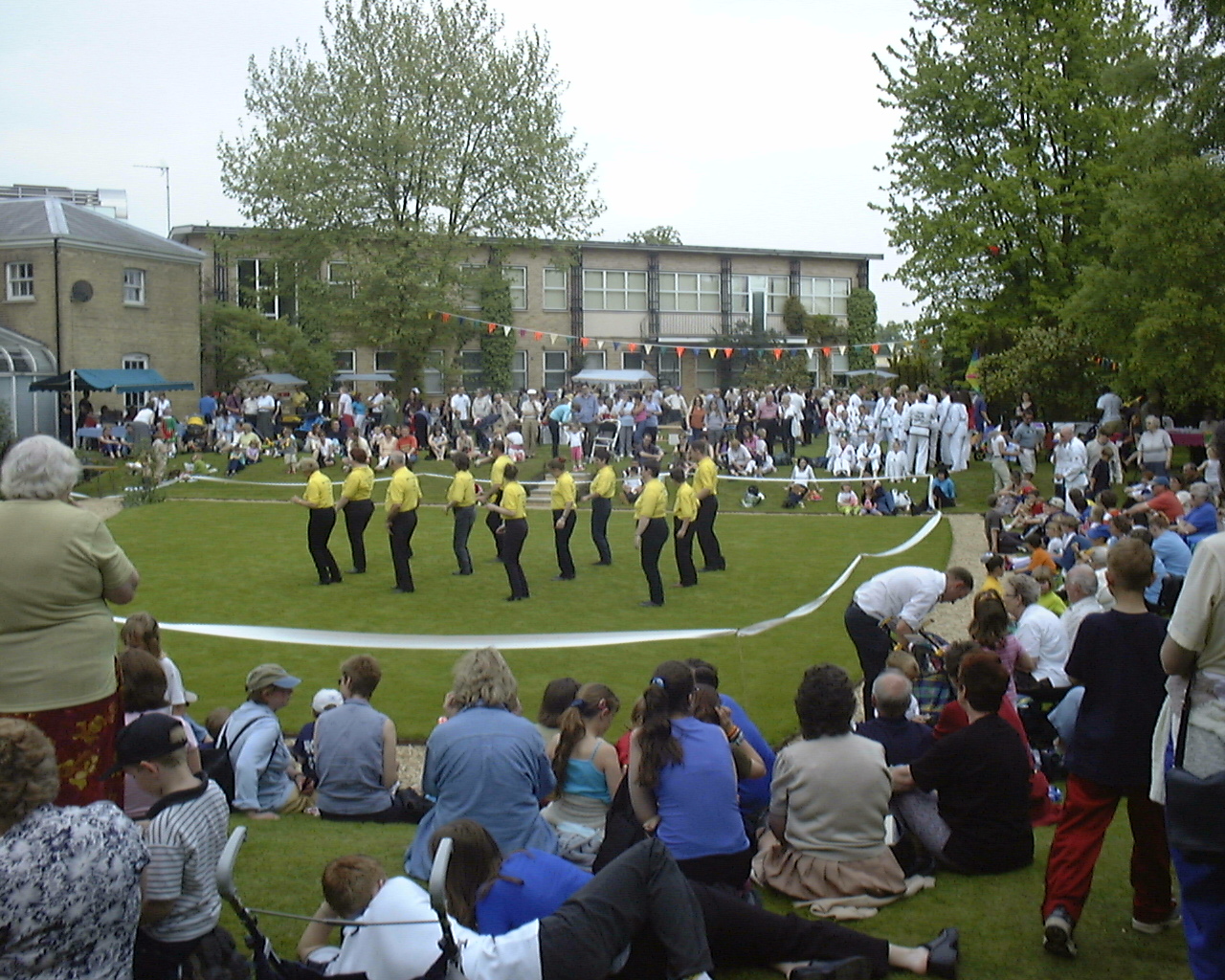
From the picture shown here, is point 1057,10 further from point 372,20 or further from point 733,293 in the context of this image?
point 733,293

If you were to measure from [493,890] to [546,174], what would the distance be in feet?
119

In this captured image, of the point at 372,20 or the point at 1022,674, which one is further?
the point at 372,20

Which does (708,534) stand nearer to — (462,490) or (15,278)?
(462,490)

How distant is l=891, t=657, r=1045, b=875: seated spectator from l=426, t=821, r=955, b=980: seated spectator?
1076 millimetres

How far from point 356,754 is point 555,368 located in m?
43.9

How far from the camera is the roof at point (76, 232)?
36.7 m

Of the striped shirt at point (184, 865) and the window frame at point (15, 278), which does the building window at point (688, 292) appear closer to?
the window frame at point (15, 278)

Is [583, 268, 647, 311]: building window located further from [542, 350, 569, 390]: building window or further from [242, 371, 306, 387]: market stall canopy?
[242, 371, 306, 387]: market stall canopy

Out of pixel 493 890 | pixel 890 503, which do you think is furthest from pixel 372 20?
pixel 493 890

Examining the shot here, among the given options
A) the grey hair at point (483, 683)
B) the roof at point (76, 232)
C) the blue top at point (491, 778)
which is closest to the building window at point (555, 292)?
the roof at point (76, 232)

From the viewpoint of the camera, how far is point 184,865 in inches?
173

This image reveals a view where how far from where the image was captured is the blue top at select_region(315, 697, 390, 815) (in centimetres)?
704

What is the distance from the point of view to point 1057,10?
3061 cm

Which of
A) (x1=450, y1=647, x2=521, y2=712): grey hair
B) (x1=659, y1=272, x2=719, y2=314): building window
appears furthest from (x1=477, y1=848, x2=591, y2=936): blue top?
(x1=659, y1=272, x2=719, y2=314): building window
